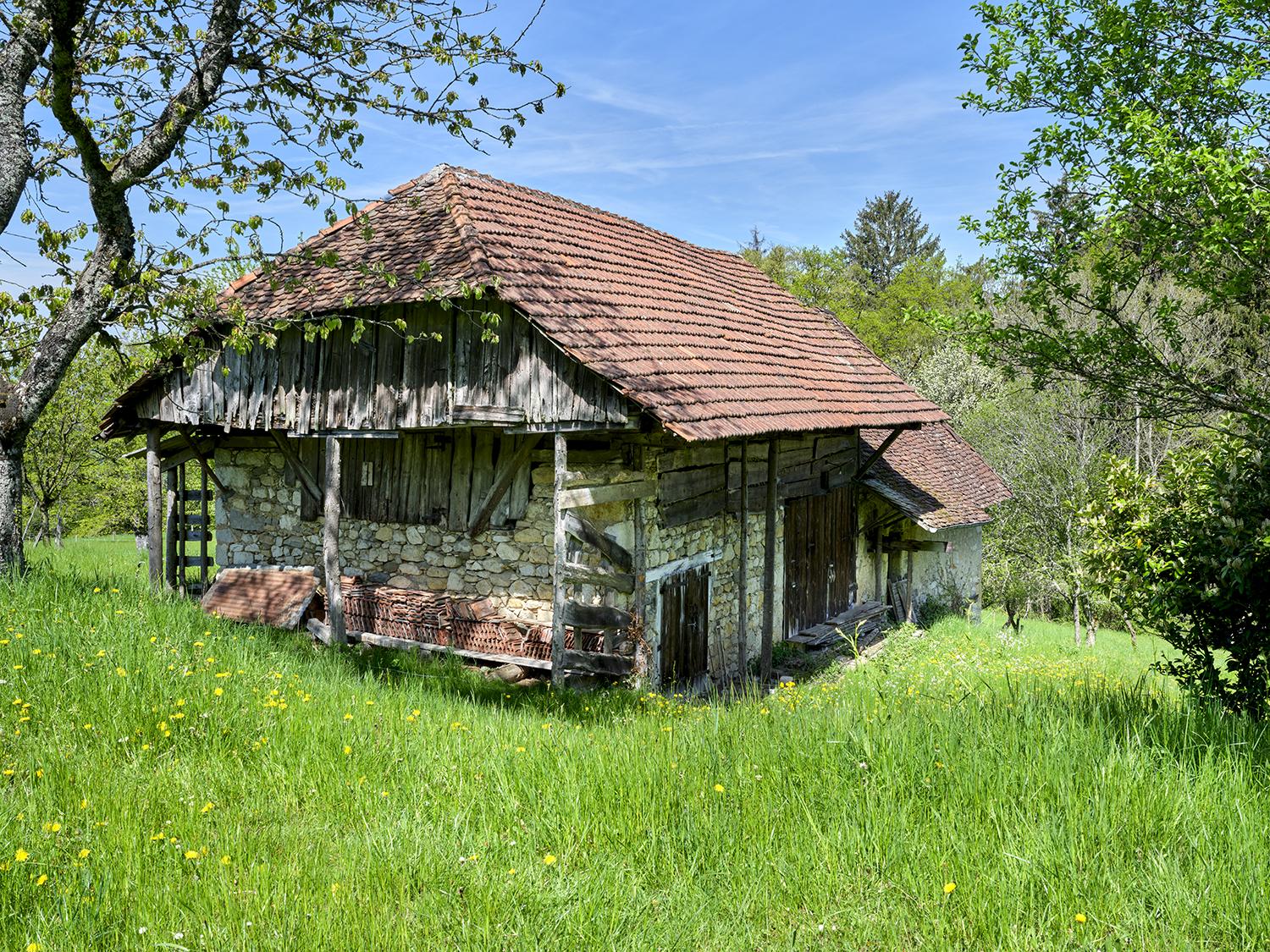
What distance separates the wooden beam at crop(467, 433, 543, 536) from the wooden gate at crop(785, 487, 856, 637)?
434 cm

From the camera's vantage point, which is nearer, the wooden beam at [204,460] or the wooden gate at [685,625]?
the wooden gate at [685,625]

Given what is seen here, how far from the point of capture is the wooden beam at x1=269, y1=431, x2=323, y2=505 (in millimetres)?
10867

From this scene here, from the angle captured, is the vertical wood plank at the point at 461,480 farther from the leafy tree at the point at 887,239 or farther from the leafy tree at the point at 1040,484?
the leafy tree at the point at 887,239

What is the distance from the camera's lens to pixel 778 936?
273cm

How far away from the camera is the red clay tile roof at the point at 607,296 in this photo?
26.2 ft

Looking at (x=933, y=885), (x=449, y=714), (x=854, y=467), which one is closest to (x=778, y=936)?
(x=933, y=885)

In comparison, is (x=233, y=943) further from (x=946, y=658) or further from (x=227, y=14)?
(x=946, y=658)

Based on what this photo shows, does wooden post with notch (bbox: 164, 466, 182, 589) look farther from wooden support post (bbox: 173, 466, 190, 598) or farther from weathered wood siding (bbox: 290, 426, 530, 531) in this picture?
weathered wood siding (bbox: 290, 426, 530, 531)

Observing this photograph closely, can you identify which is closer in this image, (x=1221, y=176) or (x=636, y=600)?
(x=1221, y=176)

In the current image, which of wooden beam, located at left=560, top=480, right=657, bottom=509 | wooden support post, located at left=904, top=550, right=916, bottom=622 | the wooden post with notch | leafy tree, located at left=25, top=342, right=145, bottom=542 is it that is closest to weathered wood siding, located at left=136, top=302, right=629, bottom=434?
wooden beam, located at left=560, top=480, right=657, bottom=509

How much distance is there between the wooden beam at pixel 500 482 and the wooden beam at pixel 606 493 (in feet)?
4.11

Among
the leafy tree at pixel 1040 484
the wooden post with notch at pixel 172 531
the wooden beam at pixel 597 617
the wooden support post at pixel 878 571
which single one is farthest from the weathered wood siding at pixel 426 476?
the leafy tree at pixel 1040 484

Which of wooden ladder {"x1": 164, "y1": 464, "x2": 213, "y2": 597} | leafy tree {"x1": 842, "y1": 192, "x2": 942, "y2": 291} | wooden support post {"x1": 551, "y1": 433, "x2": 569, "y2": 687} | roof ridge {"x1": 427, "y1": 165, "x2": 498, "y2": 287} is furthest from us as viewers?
leafy tree {"x1": 842, "y1": 192, "x2": 942, "y2": 291}

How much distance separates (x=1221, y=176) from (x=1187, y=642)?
9.45ft
